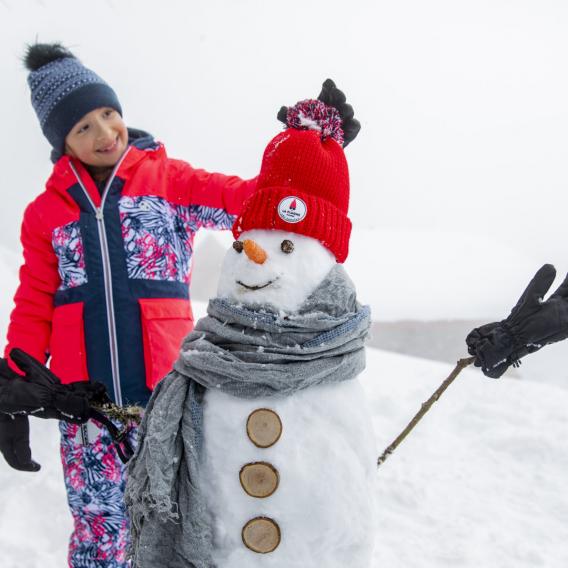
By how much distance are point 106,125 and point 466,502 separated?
2.07 meters

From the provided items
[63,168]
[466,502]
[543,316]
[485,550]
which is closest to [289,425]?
[543,316]

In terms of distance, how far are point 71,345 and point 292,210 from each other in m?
0.69

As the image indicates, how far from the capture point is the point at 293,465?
2.82 ft

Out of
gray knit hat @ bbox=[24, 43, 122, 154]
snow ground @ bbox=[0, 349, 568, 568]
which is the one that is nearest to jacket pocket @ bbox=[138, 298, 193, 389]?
gray knit hat @ bbox=[24, 43, 122, 154]

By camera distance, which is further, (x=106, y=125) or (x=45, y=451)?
(x=45, y=451)

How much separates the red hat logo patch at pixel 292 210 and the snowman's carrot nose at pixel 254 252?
7cm

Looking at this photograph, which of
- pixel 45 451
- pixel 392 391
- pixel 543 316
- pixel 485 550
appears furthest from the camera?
pixel 392 391

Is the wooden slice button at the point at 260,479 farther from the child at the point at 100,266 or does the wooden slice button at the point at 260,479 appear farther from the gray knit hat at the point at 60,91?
the gray knit hat at the point at 60,91

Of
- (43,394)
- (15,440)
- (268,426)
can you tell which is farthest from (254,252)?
(15,440)

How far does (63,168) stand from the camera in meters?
1.33

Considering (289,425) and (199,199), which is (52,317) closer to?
(199,199)

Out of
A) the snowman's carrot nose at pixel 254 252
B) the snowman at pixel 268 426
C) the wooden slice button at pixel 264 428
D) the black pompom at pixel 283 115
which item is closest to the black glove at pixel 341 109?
the black pompom at pixel 283 115

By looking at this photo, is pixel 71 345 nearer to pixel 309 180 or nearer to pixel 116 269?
pixel 116 269

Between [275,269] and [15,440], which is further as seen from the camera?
[15,440]
